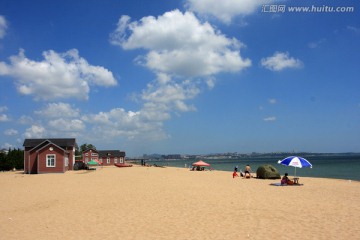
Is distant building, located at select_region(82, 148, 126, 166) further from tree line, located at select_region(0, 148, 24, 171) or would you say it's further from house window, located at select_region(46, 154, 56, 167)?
house window, located at select_region(46, 154, 56, 167)

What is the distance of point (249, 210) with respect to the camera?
1254 centimetres

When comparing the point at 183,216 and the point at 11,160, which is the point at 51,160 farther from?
the point at 183,216

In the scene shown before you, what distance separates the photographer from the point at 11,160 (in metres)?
48.9

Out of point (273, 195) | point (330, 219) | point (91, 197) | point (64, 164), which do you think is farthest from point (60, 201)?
point (64, 164)

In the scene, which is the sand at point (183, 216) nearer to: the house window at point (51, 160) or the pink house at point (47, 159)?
the pink house at point (47, 159)

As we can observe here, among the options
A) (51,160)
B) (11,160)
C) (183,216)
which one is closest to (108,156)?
(11,160)

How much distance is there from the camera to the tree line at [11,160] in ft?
158

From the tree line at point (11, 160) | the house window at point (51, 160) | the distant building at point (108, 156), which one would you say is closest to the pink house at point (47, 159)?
the house window at point (51, 160)

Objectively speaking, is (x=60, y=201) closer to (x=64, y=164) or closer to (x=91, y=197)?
(x=91, y=197)

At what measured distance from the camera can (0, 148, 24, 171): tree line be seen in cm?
4812

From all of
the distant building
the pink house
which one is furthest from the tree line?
the distant building

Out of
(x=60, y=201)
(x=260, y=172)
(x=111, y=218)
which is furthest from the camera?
(x=260, y=172)

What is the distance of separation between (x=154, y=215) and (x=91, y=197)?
6.30 metres

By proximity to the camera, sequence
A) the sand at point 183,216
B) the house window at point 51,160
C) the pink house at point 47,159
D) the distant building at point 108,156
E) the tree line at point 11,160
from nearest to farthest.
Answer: the sand at point 183,216 → the pink house at point 47,159 → the house window at point 51,160 → the tree line at point 11,160 → the distant building at point 108,156
